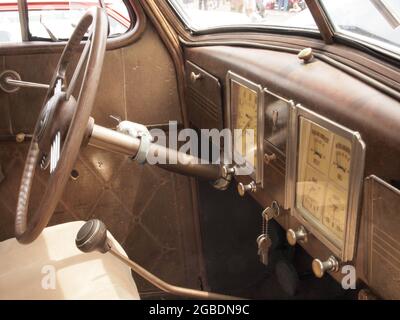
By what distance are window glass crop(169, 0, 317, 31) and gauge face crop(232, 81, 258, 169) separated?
0.78ft

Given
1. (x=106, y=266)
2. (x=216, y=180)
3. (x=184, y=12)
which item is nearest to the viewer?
(x=106, y=266)

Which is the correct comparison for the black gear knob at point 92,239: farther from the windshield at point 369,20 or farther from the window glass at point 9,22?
the window glass at point 9,22

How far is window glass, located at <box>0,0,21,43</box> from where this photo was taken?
5.85 feet

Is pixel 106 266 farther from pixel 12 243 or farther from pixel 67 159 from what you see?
pixel 67 159

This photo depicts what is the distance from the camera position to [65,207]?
1949 millimetres

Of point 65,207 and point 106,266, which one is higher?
point 106,266

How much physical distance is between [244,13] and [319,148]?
0.83 meters

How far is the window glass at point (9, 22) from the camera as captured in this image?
70.2 inches

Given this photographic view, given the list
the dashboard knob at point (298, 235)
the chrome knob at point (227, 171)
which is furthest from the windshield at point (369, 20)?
the chrome knob at point (227, 171)

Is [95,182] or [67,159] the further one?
[95,182]

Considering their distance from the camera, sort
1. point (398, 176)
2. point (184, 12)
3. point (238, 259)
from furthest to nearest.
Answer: point (238, 259)
point (184, 12)
point (398, 176)

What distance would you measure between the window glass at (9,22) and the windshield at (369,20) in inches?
50.6
